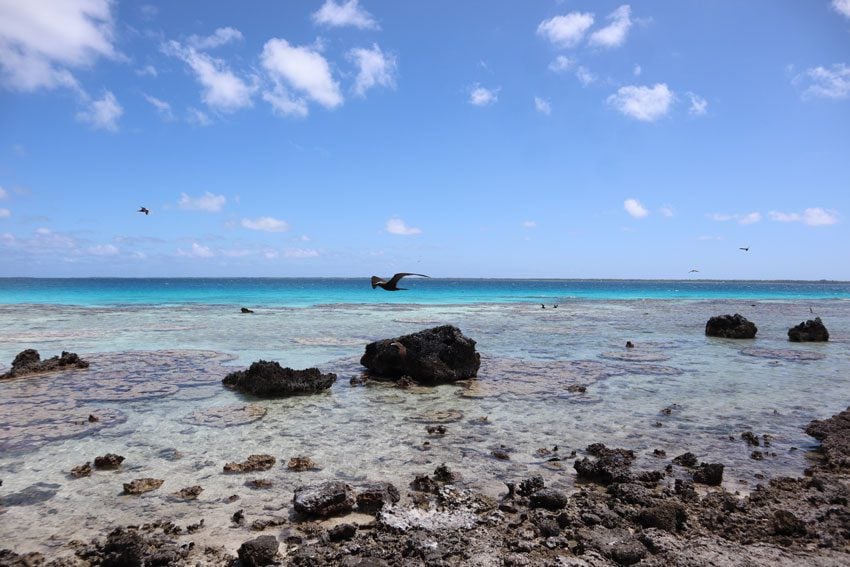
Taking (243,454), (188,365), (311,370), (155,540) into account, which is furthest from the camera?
(188,365)

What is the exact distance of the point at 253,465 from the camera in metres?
7.03

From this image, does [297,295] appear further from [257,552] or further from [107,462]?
[257,552]

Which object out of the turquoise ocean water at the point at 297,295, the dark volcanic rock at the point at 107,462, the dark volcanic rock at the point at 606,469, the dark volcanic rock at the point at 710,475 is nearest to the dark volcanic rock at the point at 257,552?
the dark volcanic rock at the point at 107,462

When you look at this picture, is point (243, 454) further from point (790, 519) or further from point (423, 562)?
point (790, 519)

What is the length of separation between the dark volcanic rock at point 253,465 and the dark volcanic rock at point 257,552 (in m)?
2.37

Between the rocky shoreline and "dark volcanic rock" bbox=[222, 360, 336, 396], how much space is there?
18.8 feet

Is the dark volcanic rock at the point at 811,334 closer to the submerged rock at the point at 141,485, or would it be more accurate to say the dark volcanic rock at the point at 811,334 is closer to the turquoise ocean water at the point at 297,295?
the turquoise ocean water at the point at 297,295

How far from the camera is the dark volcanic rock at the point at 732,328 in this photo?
2328cm

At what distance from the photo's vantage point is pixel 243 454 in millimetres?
7613

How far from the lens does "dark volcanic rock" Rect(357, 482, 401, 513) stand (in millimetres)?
5707

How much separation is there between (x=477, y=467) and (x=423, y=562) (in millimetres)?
2569

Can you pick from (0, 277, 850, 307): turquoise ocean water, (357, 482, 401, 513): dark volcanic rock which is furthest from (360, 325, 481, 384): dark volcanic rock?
(0, 277, 850, 307): turquoise ocean water

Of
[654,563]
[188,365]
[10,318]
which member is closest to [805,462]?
[654,563]

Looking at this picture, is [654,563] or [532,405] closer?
[654,563]
